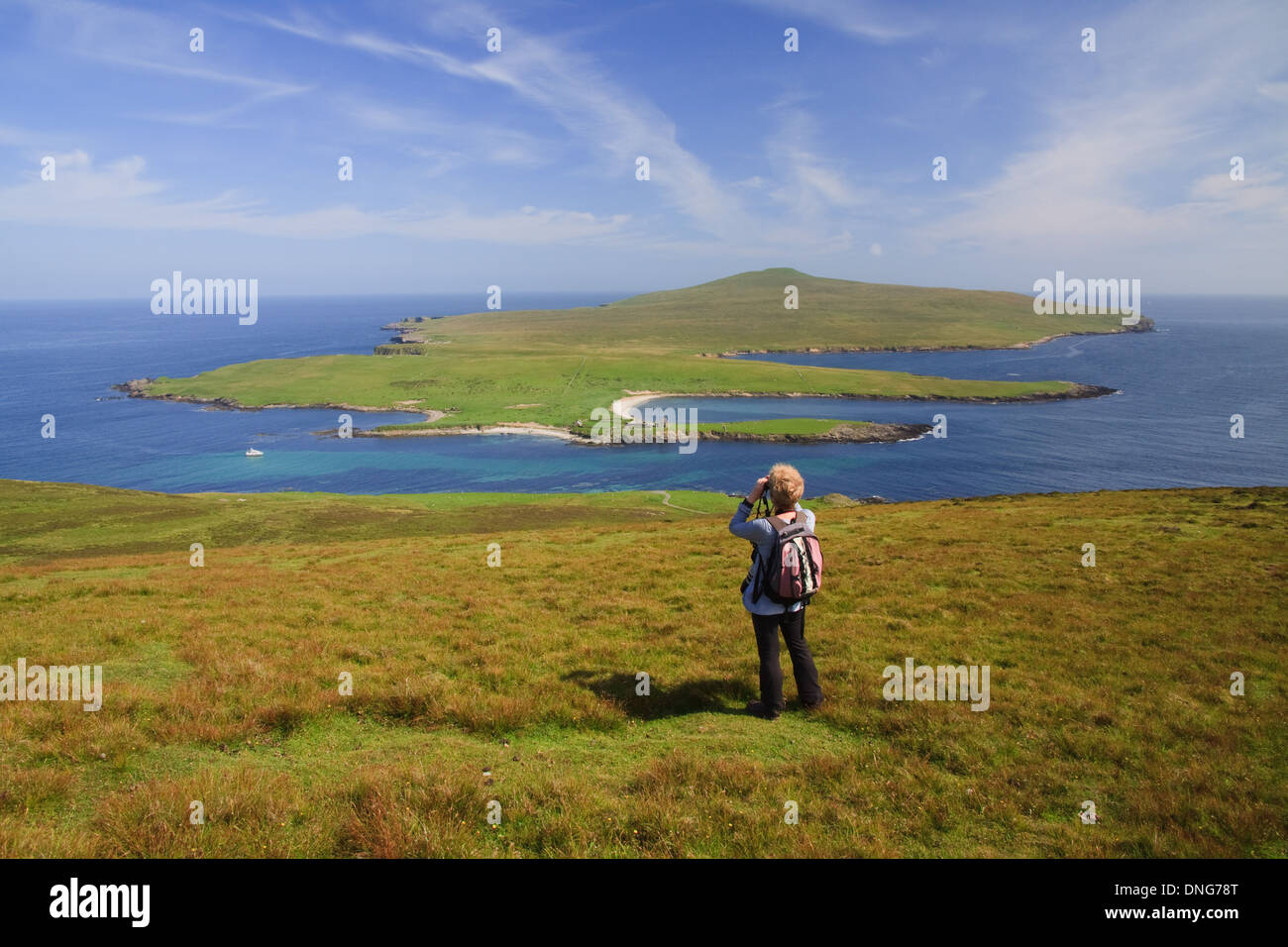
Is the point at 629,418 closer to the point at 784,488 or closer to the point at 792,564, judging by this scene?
the point at 784,488

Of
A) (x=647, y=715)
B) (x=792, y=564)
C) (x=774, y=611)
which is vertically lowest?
(x=647, y=715)

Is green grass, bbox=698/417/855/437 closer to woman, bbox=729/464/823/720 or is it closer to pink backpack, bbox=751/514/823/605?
woman, bbox=729/464/823/720

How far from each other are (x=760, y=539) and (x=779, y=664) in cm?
219

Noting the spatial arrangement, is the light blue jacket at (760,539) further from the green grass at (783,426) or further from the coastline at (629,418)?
the green grass at (783,426)


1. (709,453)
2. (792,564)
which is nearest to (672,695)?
(792,564)

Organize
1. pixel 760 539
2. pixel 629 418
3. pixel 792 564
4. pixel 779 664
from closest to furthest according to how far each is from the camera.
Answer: pixel 792 564 → pixel 760 539 → pixel 779 664 → pixel 629 418

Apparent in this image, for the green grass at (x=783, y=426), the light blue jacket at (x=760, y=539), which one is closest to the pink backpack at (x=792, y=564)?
the light blue jacket at (x=760, y=539)

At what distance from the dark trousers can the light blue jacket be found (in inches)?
5.0

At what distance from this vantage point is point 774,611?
925 cm

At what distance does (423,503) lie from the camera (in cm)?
6869

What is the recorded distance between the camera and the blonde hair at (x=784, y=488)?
29.4 feet

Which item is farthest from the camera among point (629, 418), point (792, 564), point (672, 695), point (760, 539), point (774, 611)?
point (629, 418)
